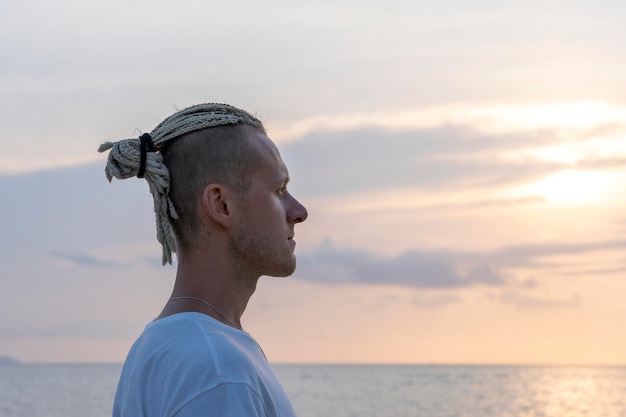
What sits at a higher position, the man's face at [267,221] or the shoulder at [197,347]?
the man's face at [267,221]

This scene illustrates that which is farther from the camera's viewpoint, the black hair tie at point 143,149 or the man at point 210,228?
the black hair tie at point 143,149

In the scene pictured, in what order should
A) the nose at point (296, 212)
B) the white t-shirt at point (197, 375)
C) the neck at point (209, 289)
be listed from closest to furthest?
the white t-shirt at point (197, 375) → the neck at point (209, 289) → the nose at point (296, 212)

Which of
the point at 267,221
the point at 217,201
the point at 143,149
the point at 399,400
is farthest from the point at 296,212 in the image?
the point at 399,400

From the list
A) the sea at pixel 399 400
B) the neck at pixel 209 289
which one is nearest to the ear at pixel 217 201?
the neck at pixel 209 289

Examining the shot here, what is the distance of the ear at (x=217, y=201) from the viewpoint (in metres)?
2.98

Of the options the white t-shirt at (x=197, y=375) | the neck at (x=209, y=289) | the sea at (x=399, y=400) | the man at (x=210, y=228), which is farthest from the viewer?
the sea at (x=399, y=400)

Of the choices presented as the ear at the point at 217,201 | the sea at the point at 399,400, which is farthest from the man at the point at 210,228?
the sea at the point at 399,400

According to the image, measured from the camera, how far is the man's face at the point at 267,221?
118 inches

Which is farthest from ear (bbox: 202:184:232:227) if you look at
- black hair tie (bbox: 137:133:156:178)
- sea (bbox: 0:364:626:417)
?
sea (bbox: 0:364:626:417)

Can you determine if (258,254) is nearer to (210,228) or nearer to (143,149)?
(210,228)

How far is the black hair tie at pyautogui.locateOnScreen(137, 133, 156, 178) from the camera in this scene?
310cm

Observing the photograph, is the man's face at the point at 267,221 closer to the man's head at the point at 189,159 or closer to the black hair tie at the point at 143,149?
the man's head at the point at 189,159

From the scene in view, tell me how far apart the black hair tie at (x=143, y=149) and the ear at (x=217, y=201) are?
0.78ft

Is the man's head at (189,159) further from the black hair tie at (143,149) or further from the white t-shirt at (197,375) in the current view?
the white t-shirt at (197,375)
